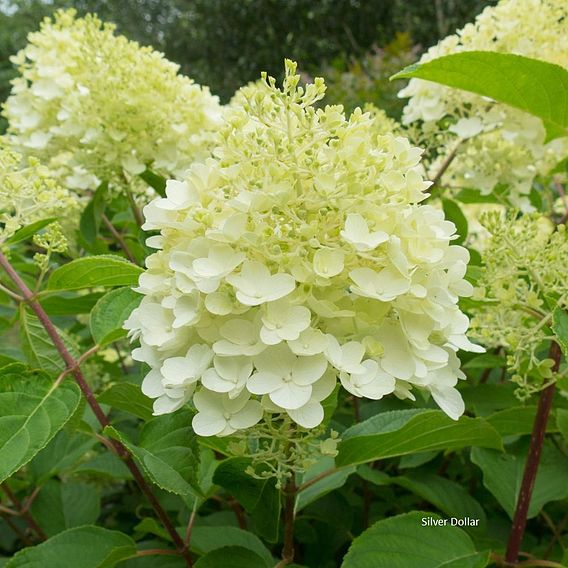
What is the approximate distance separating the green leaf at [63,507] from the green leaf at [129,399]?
1.85 feet

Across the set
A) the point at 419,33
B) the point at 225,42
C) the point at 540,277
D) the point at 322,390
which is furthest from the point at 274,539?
the point at 225,42

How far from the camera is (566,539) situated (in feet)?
4.20

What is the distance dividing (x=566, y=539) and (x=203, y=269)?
986mm

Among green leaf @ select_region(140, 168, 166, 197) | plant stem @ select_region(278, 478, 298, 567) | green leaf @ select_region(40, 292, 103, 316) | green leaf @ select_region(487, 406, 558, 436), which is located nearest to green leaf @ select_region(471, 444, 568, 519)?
green leaf @ select_region(487, 406, 558, 436)

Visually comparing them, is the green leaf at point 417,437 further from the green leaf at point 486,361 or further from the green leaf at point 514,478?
the green leaf at point 486,361

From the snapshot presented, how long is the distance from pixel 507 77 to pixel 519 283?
0.98 feet

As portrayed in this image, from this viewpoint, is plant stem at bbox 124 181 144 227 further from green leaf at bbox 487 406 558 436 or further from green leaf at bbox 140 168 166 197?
green leaf at bbox 487 406 558 436

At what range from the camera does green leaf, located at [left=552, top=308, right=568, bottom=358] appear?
80 centimetres

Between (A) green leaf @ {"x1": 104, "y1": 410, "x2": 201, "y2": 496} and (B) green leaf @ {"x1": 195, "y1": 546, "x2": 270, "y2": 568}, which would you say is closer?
(A) green leaf @ {"x1": 104, "y1": 410, "x2": 201, "y2": 496}

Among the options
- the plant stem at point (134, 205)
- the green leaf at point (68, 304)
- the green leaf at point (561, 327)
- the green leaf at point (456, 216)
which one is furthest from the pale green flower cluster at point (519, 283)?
the plant stem at point (134, 205)

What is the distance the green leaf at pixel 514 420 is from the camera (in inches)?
42.8

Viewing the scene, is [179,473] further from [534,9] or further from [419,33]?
[419,33]

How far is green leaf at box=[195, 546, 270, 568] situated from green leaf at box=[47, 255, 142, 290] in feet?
1.34

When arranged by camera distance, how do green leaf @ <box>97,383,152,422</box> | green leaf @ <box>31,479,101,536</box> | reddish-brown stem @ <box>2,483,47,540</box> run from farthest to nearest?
green leaf @ <box>31,479,101,536</box> < reddish-brown stem @ <box>2,483,47,540</box> < green leaf @ <box>97,383,152,422</box>
